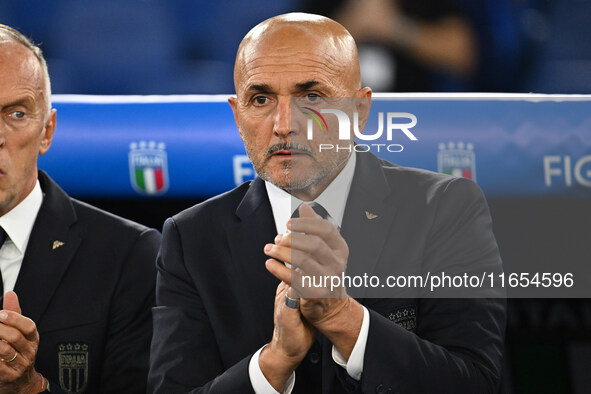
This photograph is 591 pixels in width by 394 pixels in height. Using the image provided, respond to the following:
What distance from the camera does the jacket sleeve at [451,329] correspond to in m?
1.56

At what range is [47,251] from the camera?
6.73 ft

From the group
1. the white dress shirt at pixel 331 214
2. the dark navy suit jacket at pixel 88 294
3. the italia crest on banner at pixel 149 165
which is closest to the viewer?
the white dress shirt at pixel 331 214

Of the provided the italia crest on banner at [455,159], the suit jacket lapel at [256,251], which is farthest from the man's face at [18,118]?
the italia crest on banner at [455,159]

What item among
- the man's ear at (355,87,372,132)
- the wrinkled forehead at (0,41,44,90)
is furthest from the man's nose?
the wrinkled forehead at (0,41,44,90)

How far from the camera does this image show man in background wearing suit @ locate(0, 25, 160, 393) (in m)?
1.98

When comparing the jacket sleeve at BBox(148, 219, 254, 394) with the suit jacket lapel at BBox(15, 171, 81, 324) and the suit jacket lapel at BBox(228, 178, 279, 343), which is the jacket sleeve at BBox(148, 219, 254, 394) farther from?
the suit jacket lapel at BBox(15, 171, 81, 324)

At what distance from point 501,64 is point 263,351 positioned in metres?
1.52

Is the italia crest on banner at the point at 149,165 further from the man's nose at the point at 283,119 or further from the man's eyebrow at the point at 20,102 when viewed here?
the man's nose at the point at 283,119

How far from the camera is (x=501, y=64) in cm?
276

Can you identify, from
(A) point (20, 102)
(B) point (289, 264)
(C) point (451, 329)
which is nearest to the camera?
(B) point (289, 264)

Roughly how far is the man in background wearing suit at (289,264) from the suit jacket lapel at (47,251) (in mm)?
311

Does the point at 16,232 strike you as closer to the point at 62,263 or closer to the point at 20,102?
the point at 62,263

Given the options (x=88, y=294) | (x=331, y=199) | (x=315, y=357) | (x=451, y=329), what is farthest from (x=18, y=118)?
(x=451, y=329)

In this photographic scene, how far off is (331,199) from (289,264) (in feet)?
0.90
